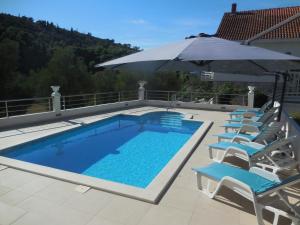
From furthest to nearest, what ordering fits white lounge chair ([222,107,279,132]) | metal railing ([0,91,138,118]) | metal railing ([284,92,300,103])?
metal railing ([284,92,300,103]) → metal railing ([0,91,138,118]) → white lounge chair ([222,107,279,132])

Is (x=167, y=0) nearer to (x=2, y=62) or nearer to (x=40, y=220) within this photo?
(x=40, y=220)

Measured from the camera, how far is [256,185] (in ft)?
10.2

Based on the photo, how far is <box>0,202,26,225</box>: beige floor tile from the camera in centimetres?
294

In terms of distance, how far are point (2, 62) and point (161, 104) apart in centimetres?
1246

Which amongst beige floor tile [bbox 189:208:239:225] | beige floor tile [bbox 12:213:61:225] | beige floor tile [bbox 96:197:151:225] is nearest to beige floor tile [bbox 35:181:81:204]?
beige floor tile [bbox 12:213:61:225]

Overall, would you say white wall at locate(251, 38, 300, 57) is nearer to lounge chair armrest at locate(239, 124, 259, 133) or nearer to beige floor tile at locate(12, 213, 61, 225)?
A: lounge chair armrest at locate(239, 124, 259, 133)

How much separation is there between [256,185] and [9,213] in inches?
125

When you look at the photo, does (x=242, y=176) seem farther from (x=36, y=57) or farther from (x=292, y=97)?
(x=36, y=57)

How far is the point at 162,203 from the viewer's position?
11.2 ft

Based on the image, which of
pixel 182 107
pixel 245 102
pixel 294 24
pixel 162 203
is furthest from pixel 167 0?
pixel 294 24

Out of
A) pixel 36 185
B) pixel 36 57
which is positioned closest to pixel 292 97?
pixel 36 185

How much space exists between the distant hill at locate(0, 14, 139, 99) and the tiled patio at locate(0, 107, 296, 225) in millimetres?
16995

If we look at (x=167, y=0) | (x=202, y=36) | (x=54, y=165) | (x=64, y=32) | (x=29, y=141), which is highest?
(x=64, y=32)

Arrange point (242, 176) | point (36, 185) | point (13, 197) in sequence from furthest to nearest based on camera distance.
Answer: point (36, 185) < point (13, 197) < point (242, 176)
